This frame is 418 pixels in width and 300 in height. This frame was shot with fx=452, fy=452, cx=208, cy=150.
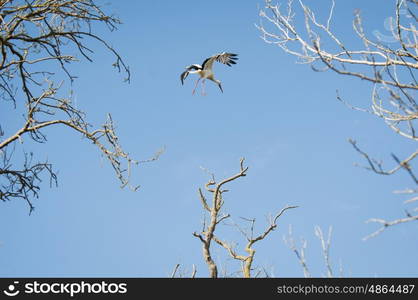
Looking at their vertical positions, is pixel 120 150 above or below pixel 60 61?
below

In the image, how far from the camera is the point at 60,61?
555cm

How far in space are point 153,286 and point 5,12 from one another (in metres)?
3.35

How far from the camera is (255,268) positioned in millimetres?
8094

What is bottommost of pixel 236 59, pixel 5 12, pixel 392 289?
pixel 392 289

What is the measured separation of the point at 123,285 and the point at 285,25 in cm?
315

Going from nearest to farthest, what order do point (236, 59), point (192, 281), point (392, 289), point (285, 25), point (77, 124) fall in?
1. point (285, 25)
2. point (392, 289)
3. point (192, 281)
4. point (77, 124)
5. point (236, 59)

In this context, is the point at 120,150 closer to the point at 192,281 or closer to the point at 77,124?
the point at 77,124

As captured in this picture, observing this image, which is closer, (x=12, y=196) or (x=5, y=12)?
(x=5, y=12)

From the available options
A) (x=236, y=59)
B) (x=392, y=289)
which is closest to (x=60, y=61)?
(x=236, y=59)

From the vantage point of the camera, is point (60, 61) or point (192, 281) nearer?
point (192, 281)

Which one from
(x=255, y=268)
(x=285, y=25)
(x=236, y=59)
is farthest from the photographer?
(x=236, y=59)

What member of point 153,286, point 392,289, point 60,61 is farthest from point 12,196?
point 392,289

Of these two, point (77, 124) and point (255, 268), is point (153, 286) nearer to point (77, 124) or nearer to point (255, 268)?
point (77, 124)

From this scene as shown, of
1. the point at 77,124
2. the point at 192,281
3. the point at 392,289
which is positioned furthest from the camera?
the point at 77,124
